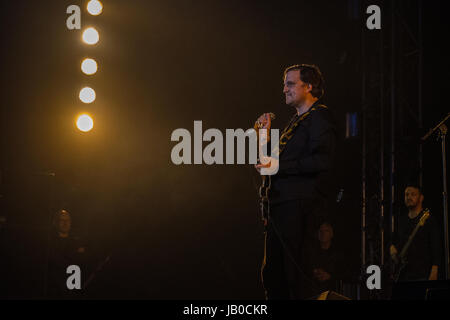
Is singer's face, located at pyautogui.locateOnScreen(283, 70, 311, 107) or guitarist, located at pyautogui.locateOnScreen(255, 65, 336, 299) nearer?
guitarist, located at pyautogui.locateOnScreen(255, 65, 336, 299)

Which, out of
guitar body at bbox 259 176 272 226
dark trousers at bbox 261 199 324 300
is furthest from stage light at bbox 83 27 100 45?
dark trousers at bbox 261 199 324 300

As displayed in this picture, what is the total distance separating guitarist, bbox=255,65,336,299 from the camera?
10.1 feet

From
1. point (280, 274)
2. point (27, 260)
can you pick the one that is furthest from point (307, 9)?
point (27, 260)

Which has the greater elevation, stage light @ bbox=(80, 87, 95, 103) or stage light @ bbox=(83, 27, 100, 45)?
stage light @ bbox=(83, 27, 100, 45)

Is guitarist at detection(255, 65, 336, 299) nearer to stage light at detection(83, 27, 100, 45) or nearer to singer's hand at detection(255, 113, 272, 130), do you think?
singer's hand at detection(255, 113, 272, 130)

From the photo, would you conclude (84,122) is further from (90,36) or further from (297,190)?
(297,190)

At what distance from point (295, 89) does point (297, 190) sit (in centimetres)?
62

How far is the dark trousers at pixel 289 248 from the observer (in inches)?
120

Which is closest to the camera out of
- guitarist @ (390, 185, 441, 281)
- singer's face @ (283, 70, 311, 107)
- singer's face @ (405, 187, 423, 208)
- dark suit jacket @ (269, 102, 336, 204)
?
dark suit jacket @ (269, 102, 336, 204)

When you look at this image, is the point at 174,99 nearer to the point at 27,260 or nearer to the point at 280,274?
the point at 27,260

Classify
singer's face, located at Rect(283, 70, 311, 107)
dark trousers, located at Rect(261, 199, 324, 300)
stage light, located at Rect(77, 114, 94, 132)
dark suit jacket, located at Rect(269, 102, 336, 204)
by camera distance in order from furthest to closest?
1. stage light, located at Rect(77, 114, 94, 132)
2. singer's face, located at Rect(283, 70, 311, 107)
3. dark suit jacket, located at Rect(269, 102, 336, 204)
4. dark trousers, located at Rect(261, 199, 324, 300)

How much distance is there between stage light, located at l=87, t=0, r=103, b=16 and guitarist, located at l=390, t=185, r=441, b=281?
3.06m

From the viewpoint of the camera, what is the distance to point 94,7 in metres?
5.07

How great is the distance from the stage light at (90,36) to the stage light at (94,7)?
14cm
